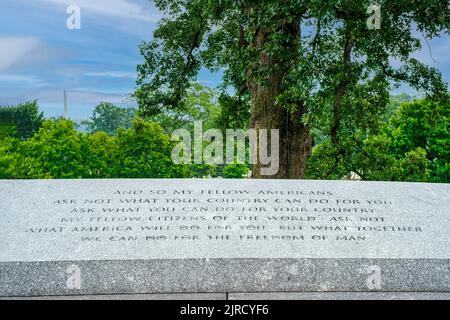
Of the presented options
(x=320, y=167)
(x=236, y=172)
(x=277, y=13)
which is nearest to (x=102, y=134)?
(x=236, y=172)

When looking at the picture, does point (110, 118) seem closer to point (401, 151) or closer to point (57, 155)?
point (57, 155)

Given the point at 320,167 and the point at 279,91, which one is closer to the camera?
the point at 279,91

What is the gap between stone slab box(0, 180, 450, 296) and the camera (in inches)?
202

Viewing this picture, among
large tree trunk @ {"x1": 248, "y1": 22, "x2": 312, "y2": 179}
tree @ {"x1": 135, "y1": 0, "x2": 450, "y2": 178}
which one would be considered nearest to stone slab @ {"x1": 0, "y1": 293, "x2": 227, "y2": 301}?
tree @ {"x1": 135, "y1": 0, "x2": 450, "y2": 178}

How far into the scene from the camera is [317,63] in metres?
10.5

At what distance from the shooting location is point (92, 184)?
6.82m

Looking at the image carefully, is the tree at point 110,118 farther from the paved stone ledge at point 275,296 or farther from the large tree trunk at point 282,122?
the paved stone ledge at point 275,296

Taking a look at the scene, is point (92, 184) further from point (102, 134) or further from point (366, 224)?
point (102, 134)

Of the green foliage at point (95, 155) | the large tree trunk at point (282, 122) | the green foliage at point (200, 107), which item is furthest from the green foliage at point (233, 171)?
the large tree trunk at point (282, 122)

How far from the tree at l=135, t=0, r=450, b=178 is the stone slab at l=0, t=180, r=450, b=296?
4.26 meters

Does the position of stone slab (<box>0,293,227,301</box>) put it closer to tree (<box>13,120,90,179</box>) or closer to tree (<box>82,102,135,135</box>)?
tree (<box>13,120,90,179</box>)

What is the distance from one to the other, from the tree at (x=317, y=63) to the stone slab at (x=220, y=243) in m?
4.26
